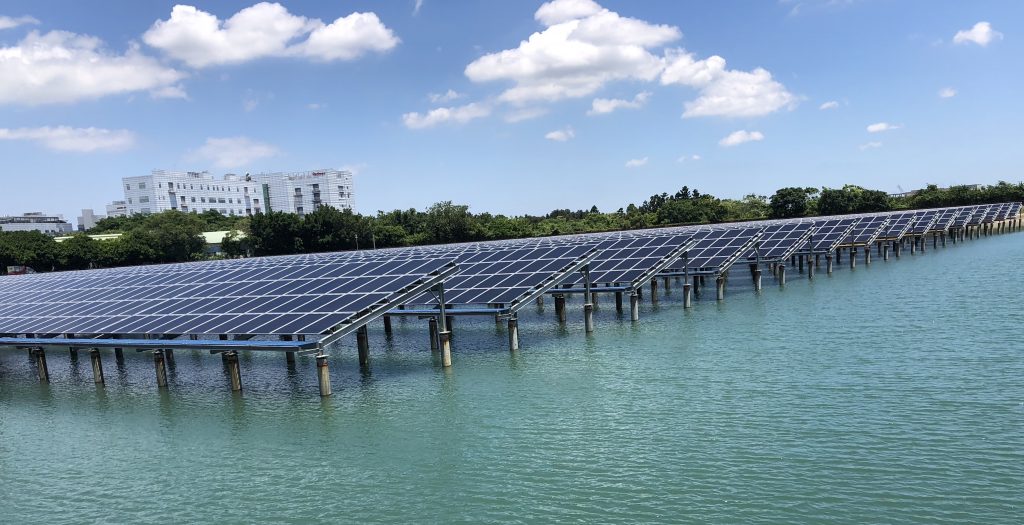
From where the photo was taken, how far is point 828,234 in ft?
222

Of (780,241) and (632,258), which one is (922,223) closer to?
(780,241)

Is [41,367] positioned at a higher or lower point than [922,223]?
lower

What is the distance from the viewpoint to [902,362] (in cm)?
2641

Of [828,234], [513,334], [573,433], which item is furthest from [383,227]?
[573,433]

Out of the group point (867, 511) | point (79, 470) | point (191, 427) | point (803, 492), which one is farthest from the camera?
point (191, 427)

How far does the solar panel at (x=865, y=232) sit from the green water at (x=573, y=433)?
31621mm

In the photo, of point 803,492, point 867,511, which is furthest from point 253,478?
point 867,511

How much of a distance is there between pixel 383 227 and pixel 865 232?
258ft

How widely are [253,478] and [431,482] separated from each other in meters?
5.25

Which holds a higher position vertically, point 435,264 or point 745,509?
point 435,264

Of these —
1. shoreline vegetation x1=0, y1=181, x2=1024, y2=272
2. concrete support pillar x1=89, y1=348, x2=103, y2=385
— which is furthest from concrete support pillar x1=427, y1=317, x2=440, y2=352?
shoreline vegetation x1=0, y1=181, x2=1024, y2=272

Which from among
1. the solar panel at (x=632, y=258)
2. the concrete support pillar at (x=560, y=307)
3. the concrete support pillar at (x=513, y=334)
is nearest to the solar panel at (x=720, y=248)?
the solar panel at (x=632, y=258)

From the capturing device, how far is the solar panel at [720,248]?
162 feet

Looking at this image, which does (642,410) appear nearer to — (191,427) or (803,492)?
(803,492)
